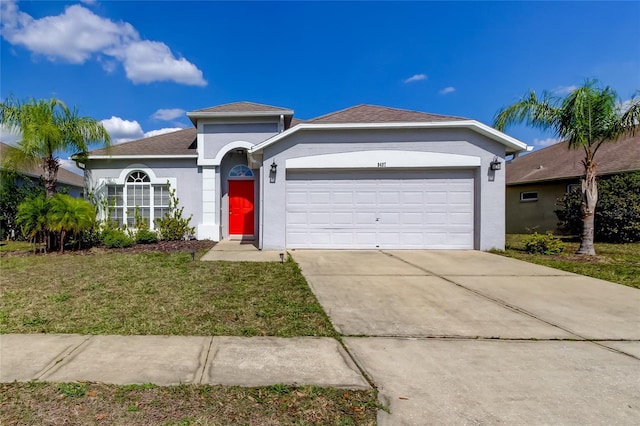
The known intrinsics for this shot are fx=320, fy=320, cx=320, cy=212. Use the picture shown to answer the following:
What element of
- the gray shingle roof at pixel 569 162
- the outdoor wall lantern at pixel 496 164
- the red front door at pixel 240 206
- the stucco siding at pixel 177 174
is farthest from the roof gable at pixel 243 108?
the gray shingle roof at pixel 569 162

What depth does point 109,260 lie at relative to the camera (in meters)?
8.46

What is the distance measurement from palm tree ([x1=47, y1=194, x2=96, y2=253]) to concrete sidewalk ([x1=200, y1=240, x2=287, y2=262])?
153 inches

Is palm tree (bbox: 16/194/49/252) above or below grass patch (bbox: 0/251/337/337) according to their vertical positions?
above

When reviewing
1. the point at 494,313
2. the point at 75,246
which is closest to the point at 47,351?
the point at 494,313

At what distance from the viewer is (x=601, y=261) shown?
28.2 ft

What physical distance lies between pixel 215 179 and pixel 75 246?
4993 millimetres

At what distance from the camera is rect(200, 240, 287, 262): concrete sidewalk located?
8523mm

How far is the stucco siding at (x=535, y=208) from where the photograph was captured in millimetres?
15859

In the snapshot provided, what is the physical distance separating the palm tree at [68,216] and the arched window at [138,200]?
256 centimetres

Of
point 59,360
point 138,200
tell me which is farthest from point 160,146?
point 59,360

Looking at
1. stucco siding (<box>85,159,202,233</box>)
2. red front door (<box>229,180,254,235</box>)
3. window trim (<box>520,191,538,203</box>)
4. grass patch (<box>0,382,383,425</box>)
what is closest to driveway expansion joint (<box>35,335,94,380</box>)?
grass patch (<box>0,382,383,425</box>)

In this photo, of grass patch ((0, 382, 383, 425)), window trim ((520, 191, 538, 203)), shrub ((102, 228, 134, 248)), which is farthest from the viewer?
window trim ((520, 191, 538, 203))

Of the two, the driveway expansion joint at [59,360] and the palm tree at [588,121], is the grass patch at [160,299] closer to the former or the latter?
the driveway expansion joint at [59,360]

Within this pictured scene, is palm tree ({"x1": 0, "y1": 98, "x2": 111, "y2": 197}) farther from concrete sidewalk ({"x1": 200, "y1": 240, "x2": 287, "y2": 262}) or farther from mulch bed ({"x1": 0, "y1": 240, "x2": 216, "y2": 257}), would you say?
concrete sidewalk ({"x1": 200, "y1": 240, "x2": 287, "y2": 262})
